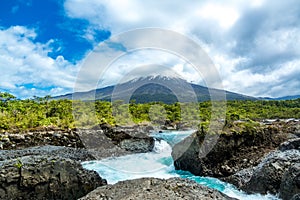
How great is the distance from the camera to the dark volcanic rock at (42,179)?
21.8 ft

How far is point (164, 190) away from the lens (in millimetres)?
4438

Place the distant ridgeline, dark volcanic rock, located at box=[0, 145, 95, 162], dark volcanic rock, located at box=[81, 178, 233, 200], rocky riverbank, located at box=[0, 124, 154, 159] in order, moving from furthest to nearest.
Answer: the distant ridgeline < rocky riverbank, located at box=[0, 124, 154, 159] < dark volcanic rock, located at box=[0, 145, 95, 162] < dark volcanic rock, located at box=[81, 178, 233, 200]

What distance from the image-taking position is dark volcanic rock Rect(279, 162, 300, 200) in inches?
262

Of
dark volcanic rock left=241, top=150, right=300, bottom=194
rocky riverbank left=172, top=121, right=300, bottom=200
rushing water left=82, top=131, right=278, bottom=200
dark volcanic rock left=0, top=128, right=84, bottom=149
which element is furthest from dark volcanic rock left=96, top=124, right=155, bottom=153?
dark volcanic rock left=241, top=150, right=300, bottom=194

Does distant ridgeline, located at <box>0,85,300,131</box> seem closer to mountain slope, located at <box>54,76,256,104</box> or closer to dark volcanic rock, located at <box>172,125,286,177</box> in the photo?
dark volcanic rock, located at <box>172,125,286,177</box>

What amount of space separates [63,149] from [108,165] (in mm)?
4143

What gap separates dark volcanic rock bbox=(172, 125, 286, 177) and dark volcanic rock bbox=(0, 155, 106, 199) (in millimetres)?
5314

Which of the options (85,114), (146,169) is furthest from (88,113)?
(146,169)

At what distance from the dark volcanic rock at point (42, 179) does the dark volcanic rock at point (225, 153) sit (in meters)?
5.31

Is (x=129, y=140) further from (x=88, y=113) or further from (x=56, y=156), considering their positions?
(x=56, y=156)

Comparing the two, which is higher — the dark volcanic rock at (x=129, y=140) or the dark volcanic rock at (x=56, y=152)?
the dark volcanic rock at (x=129, y=140)

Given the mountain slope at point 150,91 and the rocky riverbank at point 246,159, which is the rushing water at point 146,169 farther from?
the mountain slope at point 150,91

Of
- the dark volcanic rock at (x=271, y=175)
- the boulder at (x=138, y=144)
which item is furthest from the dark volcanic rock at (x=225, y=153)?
the boulder at (x=138, y=144)

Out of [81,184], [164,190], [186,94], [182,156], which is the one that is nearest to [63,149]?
[182,156]
